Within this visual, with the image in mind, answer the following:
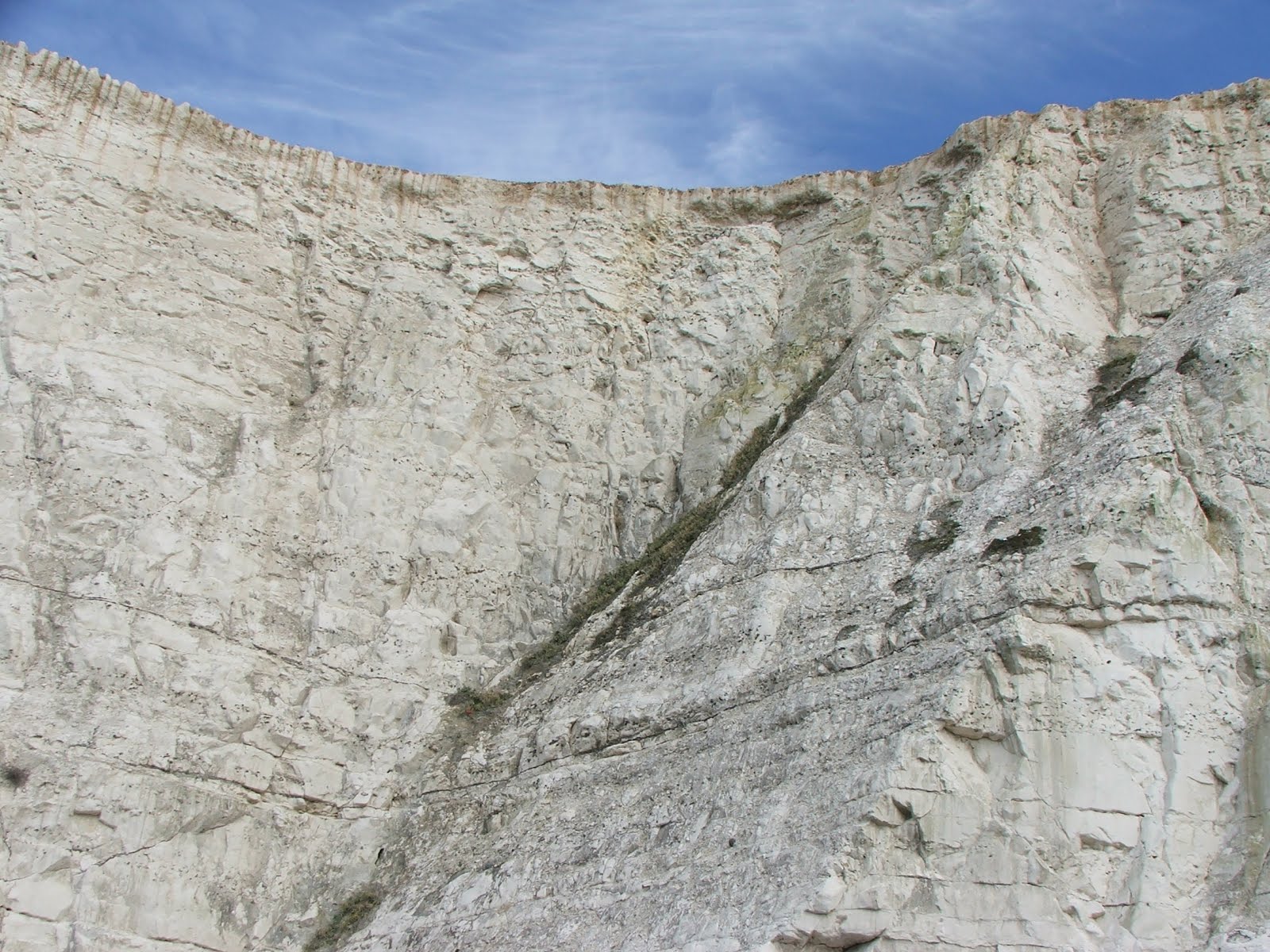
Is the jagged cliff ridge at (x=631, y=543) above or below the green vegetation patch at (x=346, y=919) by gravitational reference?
above

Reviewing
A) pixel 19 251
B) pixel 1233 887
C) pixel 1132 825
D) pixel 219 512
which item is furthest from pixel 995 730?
pixel 19 251

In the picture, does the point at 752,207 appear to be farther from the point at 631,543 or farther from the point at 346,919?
the point at 346,919

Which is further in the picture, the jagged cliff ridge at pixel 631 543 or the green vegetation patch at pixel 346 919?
the green vegetation patch at pixel 346 919

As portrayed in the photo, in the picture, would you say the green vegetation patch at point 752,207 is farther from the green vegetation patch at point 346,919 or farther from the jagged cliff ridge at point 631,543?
the green vegetation patch at point 346,919

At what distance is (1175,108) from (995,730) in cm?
1335

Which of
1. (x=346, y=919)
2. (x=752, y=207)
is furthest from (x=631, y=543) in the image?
(x=752, y=207)

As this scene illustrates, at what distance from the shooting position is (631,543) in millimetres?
21219

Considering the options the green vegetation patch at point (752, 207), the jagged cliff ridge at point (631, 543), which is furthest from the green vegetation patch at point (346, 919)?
the green vegetation patch at point (752, 207)

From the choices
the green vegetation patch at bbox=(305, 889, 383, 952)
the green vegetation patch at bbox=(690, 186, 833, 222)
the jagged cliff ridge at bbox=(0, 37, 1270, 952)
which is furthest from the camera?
the green vegetation patch at bbox=(690, 186, 833, 222)

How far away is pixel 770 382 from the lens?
22562 millimetres

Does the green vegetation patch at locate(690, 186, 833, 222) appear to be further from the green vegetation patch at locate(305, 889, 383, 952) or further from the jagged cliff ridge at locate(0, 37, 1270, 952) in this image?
the green vegetation patch at locate(305, 889, 383, 952)

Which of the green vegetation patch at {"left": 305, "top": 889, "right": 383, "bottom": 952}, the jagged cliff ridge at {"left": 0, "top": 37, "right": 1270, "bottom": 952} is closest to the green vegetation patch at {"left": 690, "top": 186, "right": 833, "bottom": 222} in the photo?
the jagged cliff ridge at {"left": 0, "top": 37, "right": 1270, "bottom": 952}

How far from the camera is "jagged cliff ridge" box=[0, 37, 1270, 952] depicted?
13.2m

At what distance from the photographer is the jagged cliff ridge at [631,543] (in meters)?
13.2
